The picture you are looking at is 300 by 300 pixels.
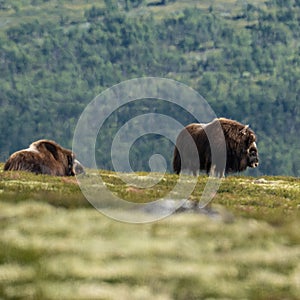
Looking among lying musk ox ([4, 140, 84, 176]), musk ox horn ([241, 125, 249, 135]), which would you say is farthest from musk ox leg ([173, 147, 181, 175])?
lying musk ox ([4, 140, 84, 176])

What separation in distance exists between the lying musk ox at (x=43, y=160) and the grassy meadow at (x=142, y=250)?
20.9ft

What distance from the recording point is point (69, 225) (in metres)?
22.4

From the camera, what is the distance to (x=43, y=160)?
1320 inches

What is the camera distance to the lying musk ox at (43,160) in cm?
3328

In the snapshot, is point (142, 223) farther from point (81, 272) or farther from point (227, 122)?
point (227, 122)

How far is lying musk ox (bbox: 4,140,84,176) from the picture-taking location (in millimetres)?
33281

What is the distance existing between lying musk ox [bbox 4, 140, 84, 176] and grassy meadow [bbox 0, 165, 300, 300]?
20.9ft

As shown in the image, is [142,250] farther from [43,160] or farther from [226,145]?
[226,145]

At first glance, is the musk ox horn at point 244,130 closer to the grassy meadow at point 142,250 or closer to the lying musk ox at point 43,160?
the lying musk ox at point 43,160

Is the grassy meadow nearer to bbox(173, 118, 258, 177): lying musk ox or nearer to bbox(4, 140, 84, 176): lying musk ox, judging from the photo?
bbox(4, 140, 84, 176): lying musk ox

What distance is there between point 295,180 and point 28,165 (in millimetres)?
10262

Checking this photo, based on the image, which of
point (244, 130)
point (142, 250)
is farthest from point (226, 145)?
point (142, 250)

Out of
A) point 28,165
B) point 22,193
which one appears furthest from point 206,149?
point 22,193

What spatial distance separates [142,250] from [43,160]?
43.2 ft
